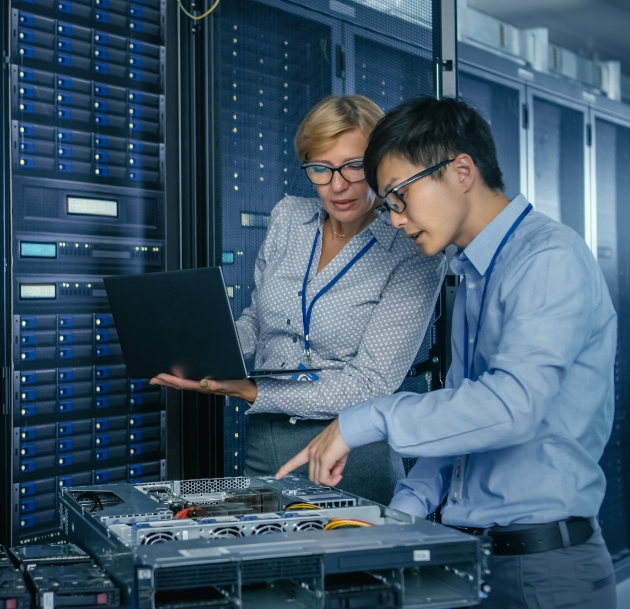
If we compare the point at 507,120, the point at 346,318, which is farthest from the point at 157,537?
the point at 507,120

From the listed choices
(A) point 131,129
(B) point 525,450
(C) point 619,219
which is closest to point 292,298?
(B) point 525,450

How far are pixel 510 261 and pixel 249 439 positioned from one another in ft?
2.99

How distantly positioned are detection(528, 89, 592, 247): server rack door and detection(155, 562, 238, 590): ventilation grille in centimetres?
276

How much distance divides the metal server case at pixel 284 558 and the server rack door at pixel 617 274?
300cm

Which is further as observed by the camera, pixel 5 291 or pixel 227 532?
pixel 5 291

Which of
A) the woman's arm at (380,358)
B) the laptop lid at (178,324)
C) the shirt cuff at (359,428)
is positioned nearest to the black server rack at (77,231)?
the laptop lid at (178,324)

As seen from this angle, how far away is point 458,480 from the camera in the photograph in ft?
4.09

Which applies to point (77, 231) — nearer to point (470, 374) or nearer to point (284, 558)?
point (470, 374)

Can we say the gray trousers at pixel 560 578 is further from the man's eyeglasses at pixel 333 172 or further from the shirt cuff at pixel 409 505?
the man's eyeglasses at pixel 333 172

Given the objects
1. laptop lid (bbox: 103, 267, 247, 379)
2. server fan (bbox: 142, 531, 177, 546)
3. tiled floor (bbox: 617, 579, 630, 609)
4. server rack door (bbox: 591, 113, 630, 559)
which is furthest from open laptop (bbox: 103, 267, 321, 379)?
tiled floor (bbox: 617, 579, 630, 609)

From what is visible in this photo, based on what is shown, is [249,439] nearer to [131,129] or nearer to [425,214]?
[425,214]

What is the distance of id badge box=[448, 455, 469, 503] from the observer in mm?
1233

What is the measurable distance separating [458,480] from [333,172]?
75cm

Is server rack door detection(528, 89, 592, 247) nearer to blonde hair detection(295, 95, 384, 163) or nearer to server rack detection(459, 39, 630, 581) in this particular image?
server rack detection(459, 39, 630, 581)
